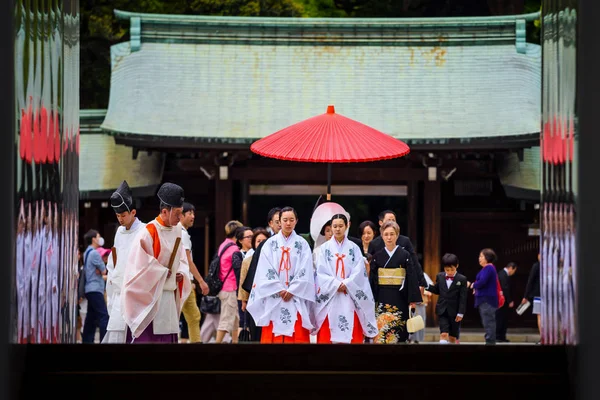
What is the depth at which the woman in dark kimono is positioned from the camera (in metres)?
8.20

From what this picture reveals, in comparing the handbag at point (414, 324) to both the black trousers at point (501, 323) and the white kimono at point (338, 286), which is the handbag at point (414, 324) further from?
the black trousers at point (501, 323)

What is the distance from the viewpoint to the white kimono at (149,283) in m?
6.00

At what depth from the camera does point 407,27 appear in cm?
1563

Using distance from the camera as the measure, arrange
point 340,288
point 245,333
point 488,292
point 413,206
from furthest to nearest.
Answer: point 413,206
point 488,292
point 245,333
point 340,288

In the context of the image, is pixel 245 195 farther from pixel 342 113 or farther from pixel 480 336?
pixel 480 336

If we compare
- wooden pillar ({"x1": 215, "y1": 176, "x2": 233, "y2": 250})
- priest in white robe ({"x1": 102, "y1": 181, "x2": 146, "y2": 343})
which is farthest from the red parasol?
wooden pillar ({"x1": 215, "y1": 176, "x2": 233, "y2": 250})

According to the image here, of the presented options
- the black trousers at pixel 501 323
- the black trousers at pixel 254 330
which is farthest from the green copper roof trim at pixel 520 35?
the black trousers at pixel 254 330

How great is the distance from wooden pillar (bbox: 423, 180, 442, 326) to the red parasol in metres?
5.42

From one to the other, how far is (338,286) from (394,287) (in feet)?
2.79

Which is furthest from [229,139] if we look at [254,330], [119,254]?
[119,254]

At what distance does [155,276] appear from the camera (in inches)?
237

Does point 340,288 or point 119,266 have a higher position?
point 119,266
